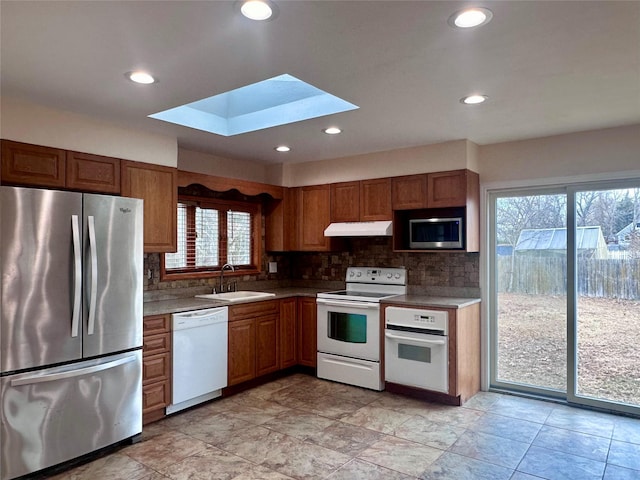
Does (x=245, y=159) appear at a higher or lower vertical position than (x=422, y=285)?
higher

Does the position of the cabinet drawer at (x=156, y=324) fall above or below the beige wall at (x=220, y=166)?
below

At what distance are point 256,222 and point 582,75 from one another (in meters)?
3.66

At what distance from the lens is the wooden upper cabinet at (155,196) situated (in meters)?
3.54

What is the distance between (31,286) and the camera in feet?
8.55

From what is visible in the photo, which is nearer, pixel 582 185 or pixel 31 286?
pixel 31 286

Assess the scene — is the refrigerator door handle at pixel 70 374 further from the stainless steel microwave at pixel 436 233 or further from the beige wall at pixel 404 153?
the stainless steel microwave at pixel 436 233

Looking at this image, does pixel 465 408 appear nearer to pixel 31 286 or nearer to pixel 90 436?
pixel 90 436

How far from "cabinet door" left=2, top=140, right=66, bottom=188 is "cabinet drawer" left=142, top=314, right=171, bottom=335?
1170 mm

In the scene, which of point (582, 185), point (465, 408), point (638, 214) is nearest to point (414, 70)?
point (582, 185)

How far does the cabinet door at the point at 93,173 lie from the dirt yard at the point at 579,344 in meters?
3.64

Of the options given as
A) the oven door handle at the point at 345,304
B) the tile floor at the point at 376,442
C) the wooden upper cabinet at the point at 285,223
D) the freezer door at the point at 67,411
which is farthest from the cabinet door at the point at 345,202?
the freezer door at the point at 67,411

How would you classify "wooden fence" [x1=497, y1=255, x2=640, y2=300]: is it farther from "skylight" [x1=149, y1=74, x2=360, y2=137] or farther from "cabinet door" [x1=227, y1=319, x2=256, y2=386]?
"cabinet door" [x1=227, y1=319, x2=256, y2=386]

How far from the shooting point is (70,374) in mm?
2752

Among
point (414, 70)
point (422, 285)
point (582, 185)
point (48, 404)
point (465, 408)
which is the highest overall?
point (414, 70)
